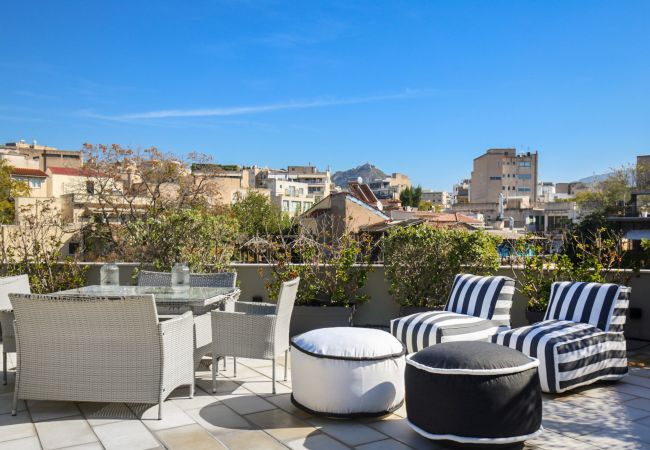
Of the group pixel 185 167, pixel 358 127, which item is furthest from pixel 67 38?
pixel 358 127

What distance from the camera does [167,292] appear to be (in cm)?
528

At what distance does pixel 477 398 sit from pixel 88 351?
2676mm

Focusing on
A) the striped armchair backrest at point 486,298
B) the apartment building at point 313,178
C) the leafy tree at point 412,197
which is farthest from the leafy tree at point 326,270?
the apartment building at point 313,178

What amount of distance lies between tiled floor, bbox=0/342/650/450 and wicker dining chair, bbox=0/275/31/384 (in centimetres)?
32

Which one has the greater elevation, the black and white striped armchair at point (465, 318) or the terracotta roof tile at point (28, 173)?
the terracotta roof tile at point (28, 173)

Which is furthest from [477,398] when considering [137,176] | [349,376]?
[137,176]

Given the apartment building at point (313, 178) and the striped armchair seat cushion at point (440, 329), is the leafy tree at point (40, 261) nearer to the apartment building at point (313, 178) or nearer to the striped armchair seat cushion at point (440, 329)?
the striped armchair seat cushion at point (440, 329)

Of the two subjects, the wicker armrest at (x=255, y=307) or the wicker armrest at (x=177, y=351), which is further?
the wicker armrest at (x=255, y=307)

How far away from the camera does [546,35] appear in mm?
18000

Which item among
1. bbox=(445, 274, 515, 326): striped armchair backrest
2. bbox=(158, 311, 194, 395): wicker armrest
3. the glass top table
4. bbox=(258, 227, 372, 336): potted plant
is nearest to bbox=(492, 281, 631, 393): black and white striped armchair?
bbox=(445, 274, 515, 326): striped armchair backrest

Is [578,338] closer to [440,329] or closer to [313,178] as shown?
[440,329]

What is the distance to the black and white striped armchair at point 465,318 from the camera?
17.6ft

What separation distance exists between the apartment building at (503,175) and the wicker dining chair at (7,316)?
9614cm

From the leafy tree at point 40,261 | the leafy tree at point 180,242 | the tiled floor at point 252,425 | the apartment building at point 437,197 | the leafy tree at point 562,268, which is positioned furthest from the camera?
the apartment building at point 437,197
